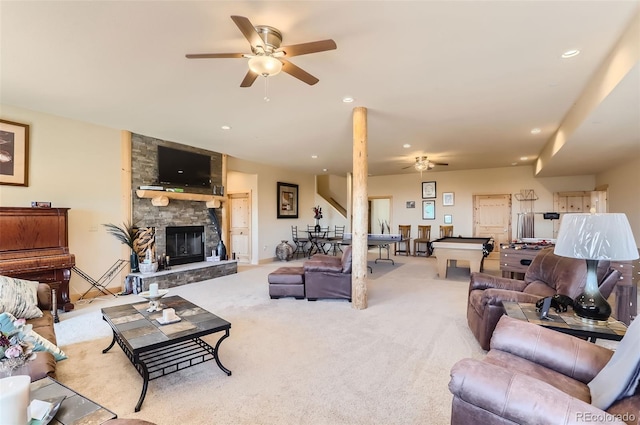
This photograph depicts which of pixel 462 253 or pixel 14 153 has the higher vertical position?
pixel 14 153

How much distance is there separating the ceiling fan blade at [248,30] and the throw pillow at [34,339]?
250cm

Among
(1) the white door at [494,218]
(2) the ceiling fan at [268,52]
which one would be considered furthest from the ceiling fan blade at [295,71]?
(1) the white door at [494,218]

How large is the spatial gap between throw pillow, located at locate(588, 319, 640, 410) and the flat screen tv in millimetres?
6508

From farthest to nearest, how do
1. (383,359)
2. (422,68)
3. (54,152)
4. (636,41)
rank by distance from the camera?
(54,152), (422,68), (383,359), (636,41)

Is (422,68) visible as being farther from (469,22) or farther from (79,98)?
(79,98)

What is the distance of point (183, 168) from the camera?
6.35m

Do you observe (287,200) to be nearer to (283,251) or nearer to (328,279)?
(283,251)

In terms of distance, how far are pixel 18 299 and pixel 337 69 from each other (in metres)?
3.74

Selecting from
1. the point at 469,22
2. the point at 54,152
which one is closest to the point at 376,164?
the point at 469,22

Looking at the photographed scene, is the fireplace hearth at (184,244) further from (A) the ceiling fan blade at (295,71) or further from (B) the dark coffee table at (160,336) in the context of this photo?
(A) the ceiling fan blade at (295,71)

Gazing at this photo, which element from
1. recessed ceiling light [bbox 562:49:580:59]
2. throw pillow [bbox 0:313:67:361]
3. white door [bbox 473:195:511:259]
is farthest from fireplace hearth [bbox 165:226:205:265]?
white door [bbox 473:195:511:259]

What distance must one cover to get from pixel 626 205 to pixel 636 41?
5.89m

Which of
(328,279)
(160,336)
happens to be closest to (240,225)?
(328,279)

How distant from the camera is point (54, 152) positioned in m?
4.59
